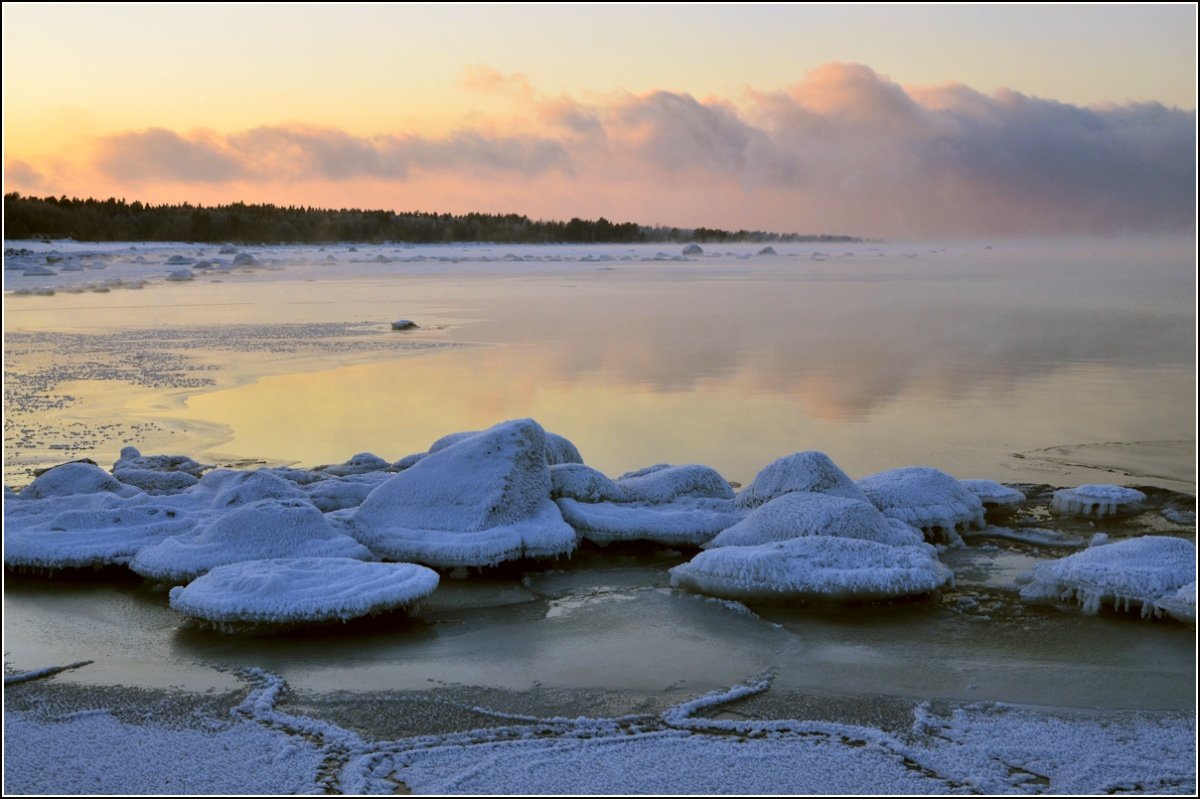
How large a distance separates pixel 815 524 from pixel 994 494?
5.28 feet

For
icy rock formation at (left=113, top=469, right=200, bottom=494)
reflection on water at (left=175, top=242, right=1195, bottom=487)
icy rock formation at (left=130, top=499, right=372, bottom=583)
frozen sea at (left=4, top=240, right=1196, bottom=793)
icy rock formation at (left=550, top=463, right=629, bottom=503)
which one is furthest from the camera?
reflection on water at (left=175, top=242, right=1195, bottom=487)

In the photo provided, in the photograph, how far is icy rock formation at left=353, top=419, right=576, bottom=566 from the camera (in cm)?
543

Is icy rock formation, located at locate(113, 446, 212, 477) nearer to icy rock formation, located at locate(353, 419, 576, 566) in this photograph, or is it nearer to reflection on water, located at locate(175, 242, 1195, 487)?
reflection on water, located at locate(175, 242, 1195, 487)

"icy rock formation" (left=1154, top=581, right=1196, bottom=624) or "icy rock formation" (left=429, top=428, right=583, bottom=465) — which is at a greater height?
"icy rock formation" (left=429, top=428, right=583, bottom=465)

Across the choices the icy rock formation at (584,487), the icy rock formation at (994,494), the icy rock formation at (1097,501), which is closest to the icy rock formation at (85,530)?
the icy rock formation at (584,487)

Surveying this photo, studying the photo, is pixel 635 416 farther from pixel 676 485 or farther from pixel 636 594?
pixel 636 594

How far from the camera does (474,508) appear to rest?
18.5ft

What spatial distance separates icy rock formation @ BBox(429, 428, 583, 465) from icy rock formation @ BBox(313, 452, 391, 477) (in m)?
0.44

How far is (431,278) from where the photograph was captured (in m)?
30.4

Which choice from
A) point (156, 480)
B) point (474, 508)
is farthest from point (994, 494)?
point (156, 480)

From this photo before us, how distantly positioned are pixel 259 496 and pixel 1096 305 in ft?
56.5

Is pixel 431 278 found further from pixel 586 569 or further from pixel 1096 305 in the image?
pixel 586 569

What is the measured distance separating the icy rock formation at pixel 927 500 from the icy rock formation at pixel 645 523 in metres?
0.80

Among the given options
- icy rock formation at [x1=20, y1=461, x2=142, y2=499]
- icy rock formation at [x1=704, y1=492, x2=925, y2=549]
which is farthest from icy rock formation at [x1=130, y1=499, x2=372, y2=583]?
icy rock formation at [x1=704, y1=492, x2=925, y2=549]
